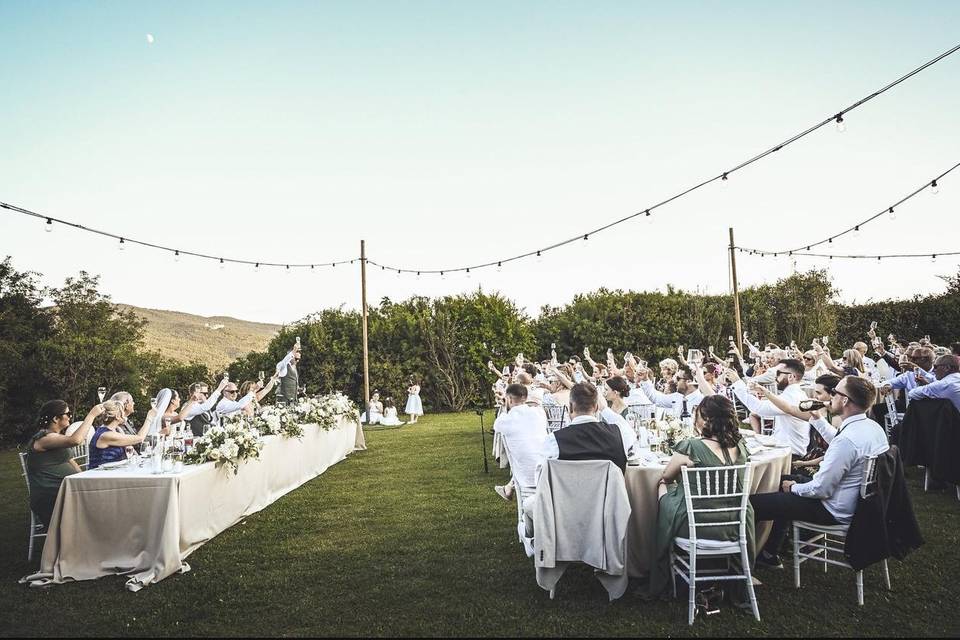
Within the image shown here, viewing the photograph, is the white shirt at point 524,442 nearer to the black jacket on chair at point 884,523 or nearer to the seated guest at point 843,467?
the seated guest at point 843,467

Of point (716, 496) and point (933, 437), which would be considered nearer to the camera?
point (716, 496)

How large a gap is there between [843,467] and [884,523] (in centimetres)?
40

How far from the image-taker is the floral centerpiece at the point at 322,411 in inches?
358

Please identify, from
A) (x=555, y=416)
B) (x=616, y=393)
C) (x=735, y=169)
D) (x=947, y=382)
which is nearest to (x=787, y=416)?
(x=616, y=393)

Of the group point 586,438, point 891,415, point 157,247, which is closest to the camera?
point 586,438

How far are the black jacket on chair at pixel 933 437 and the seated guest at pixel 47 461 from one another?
815cm

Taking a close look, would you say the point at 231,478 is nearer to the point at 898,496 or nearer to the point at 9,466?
the point at 898,496

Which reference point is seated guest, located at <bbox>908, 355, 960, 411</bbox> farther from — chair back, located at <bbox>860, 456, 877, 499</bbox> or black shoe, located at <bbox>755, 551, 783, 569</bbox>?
chair back, located at <bbox>860, 456, 877, 499</bbox>

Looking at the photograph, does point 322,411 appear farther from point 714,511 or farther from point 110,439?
point 714,511

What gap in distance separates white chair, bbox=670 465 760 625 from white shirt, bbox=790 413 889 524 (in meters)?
0.57

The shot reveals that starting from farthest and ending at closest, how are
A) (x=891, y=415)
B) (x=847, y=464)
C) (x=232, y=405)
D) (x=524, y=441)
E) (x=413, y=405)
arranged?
(x=413, y=405)
(x=232, y=405)
(x=891, y=415)
(x=524, y=441)
(x=847, y=464)

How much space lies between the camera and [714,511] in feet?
11.6

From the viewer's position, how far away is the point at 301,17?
412 inches

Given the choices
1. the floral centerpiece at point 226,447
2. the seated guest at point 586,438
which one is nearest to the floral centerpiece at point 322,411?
the floral centerpiece at point 226,447
